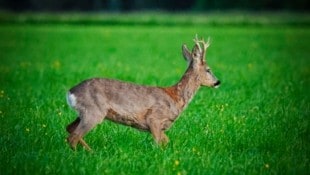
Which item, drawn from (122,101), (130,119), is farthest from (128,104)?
(130,119)

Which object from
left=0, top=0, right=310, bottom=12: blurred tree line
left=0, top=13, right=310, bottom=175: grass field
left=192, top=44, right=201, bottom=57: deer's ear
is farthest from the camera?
left=0, top=0, right=310, bottom=12: blurred tree line

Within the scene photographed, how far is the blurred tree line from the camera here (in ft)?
250

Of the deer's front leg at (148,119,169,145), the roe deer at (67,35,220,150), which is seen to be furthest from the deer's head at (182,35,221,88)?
the deer's front leg at (148,119,169,145)

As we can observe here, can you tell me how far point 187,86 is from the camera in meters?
10.7

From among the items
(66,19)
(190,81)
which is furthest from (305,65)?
(66,19)

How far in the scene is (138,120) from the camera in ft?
33.0

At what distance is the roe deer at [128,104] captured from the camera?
32.1 feet

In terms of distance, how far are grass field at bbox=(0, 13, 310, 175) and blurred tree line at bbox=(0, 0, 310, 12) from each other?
49.4 m

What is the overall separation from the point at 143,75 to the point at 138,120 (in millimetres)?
9900

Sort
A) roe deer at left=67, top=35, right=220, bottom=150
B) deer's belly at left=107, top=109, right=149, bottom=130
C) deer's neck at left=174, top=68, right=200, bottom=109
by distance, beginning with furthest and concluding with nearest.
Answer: deer's neck at left=174, top=68, right=200, bottom=109 → deer's belly at left=107, top=109, right=149, bottom=130 → roe deer at left=67, top=35, right=220, bottom=150

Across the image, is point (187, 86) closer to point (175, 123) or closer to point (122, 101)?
point (122, 101)

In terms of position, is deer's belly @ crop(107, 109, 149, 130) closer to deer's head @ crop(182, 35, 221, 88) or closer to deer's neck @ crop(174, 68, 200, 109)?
deer's neck @ crop(174, 68, 200, 109)

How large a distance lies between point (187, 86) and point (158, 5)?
2620 inches

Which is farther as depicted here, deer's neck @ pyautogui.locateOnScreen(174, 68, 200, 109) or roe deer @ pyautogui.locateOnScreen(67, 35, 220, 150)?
deer's neck @ pyautogui.locateOnScreen(174, 68, 200, 109)
